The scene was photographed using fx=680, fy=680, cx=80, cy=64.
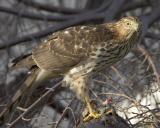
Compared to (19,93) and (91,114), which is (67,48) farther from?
(91,114)

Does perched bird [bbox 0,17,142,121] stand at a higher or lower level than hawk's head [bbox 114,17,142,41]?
lower

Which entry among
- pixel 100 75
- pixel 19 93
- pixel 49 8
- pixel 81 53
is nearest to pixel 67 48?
pixel 81 53

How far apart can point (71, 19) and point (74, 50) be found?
1909 mm

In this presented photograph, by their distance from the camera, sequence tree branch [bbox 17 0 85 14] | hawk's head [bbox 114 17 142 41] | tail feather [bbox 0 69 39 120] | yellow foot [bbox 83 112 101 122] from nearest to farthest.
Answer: yellow foot [bbox 83 112 101 122] < tail feather [bbox 0 69 39 120] < hawk's head [bbox 114 17 142 41] < tree branch [bbox 17 0 85 14]

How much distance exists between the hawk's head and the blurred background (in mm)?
140

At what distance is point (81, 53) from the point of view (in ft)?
17.8

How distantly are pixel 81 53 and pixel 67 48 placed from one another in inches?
6.7

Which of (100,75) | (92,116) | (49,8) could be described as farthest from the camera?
(49,8)

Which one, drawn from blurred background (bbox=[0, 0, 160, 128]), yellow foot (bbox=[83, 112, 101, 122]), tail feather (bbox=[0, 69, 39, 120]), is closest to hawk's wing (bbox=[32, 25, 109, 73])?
tail feather (bbox=[0, 69, 39, 120])

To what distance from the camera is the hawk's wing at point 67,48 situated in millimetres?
5410

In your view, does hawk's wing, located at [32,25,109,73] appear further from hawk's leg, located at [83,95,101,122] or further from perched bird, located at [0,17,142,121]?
hawk's leg, located at [83,95,101,122]

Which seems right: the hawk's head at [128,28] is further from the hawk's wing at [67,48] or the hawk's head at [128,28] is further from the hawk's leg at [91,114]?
the hawk's leg at [91,114]

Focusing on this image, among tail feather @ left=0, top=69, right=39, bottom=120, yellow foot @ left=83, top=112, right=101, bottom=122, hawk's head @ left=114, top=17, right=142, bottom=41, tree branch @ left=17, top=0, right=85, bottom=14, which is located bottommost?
yellow foot @ left=83, top=112, right=101, bottom=122

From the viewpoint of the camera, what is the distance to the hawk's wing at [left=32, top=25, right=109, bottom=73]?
541 cm
